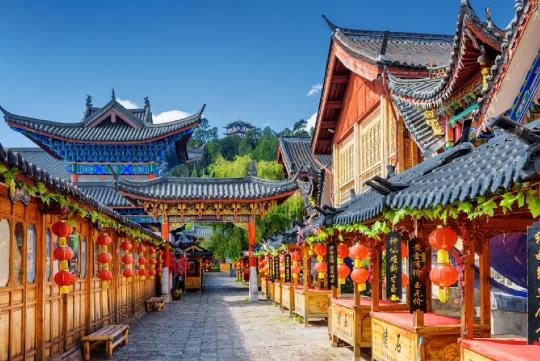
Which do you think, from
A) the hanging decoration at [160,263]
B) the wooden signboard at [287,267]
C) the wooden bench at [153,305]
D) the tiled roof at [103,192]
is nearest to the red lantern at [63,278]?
the wooden signboard at [287,267]

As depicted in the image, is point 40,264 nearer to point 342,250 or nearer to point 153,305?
point 342,250

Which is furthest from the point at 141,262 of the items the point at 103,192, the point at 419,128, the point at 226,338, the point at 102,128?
the point at 102,128

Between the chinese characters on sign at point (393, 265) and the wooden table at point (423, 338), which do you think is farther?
the chinese characters on sign at point (393, 265)

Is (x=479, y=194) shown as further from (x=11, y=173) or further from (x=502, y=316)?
(x=502, y=316)

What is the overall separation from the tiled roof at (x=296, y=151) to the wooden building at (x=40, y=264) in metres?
18.5

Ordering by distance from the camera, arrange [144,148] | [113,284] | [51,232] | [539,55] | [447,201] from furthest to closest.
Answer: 1. [144,148]
2. [113,284]
3. [51,232]
4. [539,55]
5. [447,201]

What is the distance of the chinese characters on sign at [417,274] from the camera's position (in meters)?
7.38

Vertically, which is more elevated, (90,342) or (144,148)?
(144,148)

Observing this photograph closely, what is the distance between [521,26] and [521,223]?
7.77ft

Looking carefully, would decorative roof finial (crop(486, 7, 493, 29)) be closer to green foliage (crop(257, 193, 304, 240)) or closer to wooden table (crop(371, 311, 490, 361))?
wooden table (crop(371, 311, 490, 361))

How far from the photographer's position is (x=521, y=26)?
7.07 m

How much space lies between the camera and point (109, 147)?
27766 mm

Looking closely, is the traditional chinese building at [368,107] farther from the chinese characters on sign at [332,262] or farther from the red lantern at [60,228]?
the red lantern at [60,228]

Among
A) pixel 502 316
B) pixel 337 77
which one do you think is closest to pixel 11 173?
pixel 502 316
